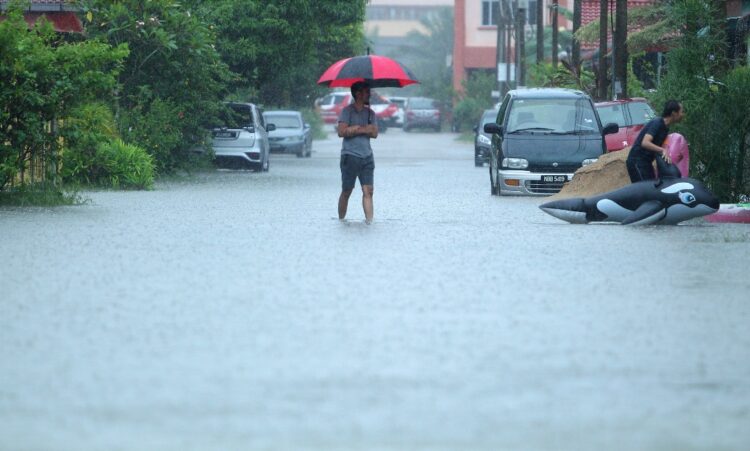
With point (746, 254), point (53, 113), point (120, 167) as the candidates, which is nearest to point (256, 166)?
point (120, 167)

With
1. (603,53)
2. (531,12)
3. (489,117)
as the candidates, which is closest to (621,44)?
(603,53)

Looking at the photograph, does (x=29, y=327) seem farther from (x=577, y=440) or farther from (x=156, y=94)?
(x=156, y=94)

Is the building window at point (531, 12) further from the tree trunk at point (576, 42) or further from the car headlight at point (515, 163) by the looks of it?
the car headlight at point (515, 163)

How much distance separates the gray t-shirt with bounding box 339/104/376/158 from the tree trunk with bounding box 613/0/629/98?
16.6 meters

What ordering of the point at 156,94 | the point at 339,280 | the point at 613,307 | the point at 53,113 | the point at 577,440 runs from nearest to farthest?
the point at 577,440
the point at 613,307
the point at 339,280
the point at 53,113
the point at 156,94

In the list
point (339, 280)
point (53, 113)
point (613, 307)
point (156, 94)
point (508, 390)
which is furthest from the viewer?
point (156, 94)

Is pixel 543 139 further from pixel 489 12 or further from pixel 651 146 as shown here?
pixel 489 12

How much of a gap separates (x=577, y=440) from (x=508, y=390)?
1.14m

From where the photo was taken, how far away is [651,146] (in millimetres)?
19062

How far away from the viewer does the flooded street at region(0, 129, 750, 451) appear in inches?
276

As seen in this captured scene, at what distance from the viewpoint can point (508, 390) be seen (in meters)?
7.89

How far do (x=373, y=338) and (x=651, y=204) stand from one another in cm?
985

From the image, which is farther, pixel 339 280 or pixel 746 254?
pixel 746 254

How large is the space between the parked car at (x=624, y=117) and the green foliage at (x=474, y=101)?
44.5m
